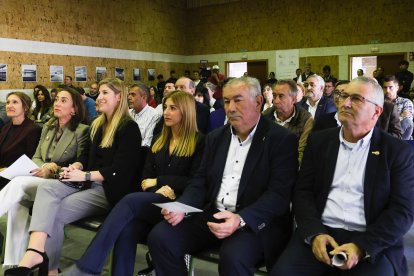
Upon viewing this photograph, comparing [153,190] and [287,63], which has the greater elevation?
[287,63]

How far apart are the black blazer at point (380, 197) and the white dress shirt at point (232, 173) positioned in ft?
1.21

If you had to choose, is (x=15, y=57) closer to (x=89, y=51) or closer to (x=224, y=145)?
Answer: (x=89, y=51)

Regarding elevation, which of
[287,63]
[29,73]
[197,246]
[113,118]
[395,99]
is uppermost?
[287,63]

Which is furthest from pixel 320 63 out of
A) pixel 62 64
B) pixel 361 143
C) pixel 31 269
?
pixel 31 269

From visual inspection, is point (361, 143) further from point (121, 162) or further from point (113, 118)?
point (113, 118)

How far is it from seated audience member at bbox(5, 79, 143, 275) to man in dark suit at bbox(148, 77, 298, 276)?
2.12ft

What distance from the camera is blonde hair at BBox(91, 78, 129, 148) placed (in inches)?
119

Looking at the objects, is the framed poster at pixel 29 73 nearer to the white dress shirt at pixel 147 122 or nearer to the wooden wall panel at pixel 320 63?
the white dress shirt at pixel 147 122

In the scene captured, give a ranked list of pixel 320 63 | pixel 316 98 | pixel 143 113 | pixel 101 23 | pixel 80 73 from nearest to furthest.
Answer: pixel 143 113 → pixel 316 98 → pixel 80 73 → pixel 101 23 → pixel 320 63

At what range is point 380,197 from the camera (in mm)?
1932

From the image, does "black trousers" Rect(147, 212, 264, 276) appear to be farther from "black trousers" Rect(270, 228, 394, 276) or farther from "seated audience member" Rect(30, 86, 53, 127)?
"seated audience member" Rect(30, 86, 53, 127)

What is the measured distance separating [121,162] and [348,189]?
5.09 ft

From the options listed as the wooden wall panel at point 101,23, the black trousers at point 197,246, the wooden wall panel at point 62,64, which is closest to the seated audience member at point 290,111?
the black trousers at point 197,246

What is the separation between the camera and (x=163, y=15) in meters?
14.6
